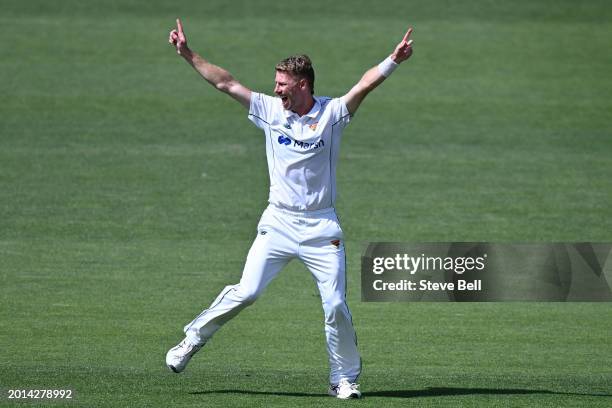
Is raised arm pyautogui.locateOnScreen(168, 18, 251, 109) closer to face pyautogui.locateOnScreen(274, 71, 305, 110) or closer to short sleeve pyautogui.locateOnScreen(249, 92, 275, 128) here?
short sleeve pyautogui.locateOnScreen(249, 92, 275, 128)

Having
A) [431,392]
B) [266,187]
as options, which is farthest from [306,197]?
[266,187]

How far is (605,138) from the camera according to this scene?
2192 centimetres

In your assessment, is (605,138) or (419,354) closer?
(419,354)

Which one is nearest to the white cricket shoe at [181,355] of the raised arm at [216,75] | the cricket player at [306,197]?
the cricket player at [306,197]

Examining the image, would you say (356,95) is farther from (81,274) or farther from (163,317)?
(81,274)

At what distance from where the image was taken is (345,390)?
30.5ft

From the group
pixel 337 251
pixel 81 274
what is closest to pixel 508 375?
pixel 337 251

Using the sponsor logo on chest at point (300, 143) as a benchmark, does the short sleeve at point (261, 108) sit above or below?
above

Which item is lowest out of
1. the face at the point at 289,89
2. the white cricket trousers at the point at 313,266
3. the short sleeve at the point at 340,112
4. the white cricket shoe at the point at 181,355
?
the white cricket shoe at the point at 181,355

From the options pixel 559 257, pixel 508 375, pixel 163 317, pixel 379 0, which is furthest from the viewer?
pixel 379 0

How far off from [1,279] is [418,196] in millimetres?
7122

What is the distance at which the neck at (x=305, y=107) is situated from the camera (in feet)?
30.8

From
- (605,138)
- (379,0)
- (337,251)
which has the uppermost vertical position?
(379,0)

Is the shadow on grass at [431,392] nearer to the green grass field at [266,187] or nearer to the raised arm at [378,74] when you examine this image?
the green grass field at [266,187]
